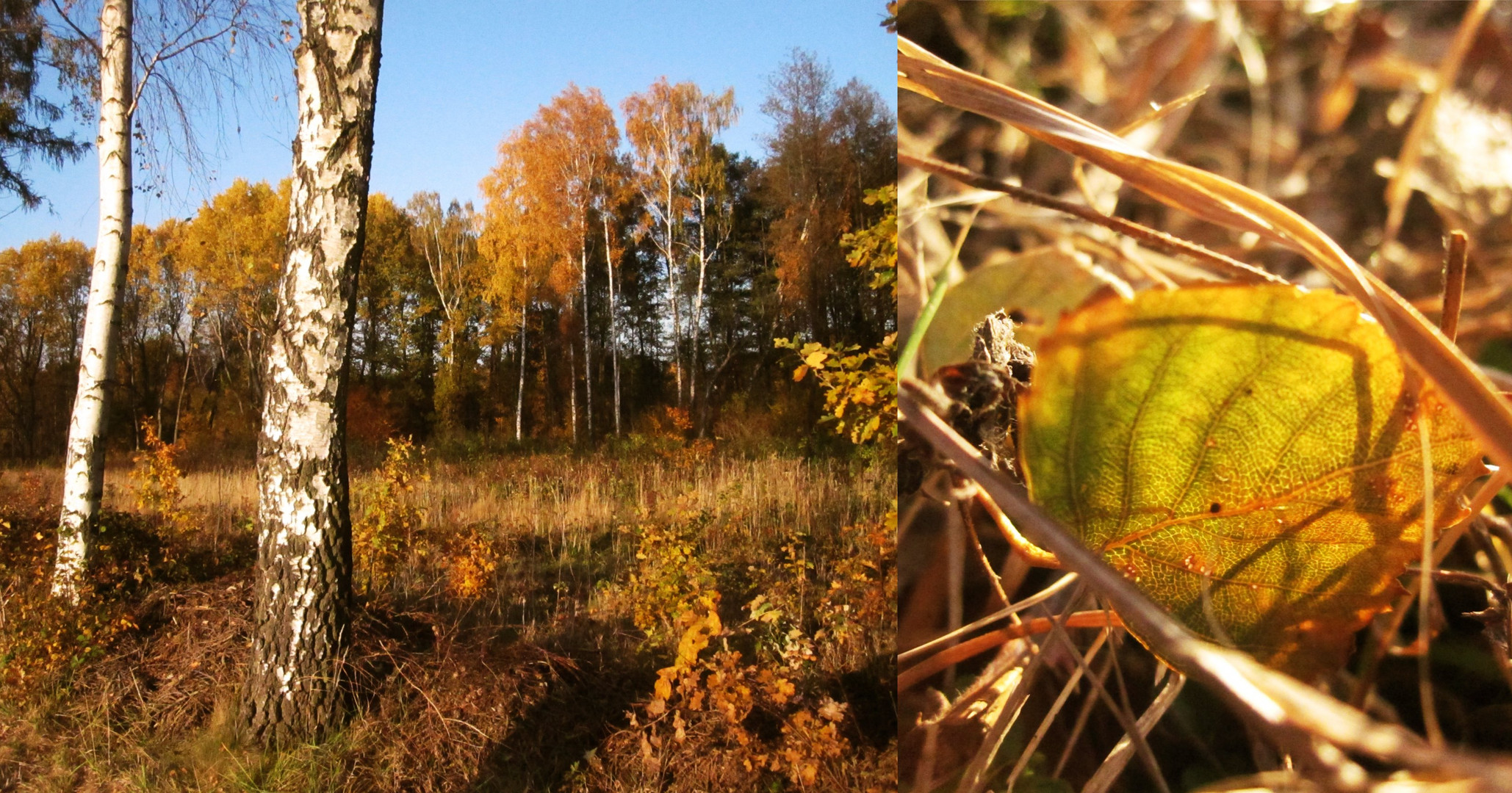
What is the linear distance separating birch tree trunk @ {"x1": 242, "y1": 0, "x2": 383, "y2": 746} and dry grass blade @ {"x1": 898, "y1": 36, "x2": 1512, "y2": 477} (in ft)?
7.50

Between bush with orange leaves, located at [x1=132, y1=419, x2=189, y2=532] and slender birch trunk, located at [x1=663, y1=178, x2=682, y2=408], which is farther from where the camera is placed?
bush with orange leaves, located at [x1=132, y1=419, x2=189, y2=532]

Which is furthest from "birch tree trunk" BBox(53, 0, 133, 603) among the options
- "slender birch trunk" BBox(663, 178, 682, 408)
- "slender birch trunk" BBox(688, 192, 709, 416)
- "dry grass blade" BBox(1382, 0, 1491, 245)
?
"dry grass blade" BBox(1382, 0, 1491, 245)

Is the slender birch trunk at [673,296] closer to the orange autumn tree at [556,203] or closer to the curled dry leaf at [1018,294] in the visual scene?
the orange autumn tree at [556,203]

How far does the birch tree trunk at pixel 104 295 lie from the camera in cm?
355

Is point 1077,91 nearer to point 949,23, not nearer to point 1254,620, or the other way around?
point 949,23

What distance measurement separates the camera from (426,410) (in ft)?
12.4

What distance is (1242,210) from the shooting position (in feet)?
2.32

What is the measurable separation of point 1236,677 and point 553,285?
306 centimetres

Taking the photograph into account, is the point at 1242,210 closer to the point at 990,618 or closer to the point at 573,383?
the point at 990,618

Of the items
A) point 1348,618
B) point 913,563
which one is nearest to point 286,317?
point 913,563

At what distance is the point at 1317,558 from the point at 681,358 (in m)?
A: 2.60

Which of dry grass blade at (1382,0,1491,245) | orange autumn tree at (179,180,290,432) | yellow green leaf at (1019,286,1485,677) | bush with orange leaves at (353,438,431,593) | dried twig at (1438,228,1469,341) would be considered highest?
orange autumn tree at (179,180,290,432)

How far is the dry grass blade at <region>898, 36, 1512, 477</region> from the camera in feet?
2.18

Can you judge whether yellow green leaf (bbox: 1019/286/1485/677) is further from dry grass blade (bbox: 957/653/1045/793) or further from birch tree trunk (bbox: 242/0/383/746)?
birch tree trunk (bbox: 242/0/383/746)
